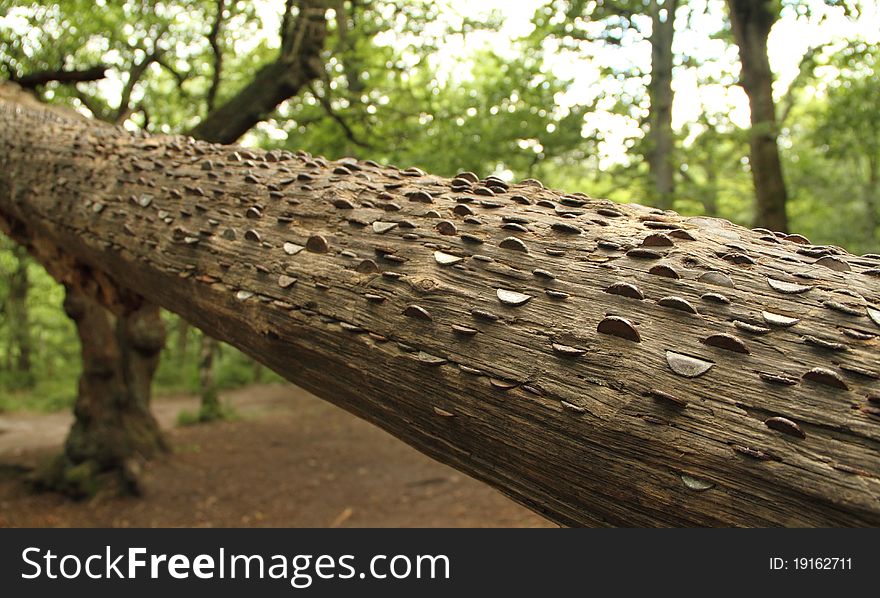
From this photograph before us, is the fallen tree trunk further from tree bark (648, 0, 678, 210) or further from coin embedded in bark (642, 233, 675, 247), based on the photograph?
tree bark (648, 0, 678, 210)

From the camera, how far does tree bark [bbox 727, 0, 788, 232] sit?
541 centimetres

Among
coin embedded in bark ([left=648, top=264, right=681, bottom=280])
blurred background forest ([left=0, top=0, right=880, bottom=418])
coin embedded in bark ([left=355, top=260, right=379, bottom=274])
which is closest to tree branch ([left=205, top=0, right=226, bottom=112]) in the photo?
blurred background forest ([left=0, top=0, right=880, bottom=418])

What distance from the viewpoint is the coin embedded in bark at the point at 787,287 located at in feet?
4.33

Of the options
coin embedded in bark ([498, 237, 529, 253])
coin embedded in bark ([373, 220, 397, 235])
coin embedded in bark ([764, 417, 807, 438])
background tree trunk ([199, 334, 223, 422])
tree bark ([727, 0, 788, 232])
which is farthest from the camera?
background tree trunk ([199, 334, 223, 422])

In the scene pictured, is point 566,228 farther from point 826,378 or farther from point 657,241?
point 826,378

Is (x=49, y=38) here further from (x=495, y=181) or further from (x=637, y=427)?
(x=637, y=427)

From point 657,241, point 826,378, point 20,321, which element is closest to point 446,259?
point 657,241

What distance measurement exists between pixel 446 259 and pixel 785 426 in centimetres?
95

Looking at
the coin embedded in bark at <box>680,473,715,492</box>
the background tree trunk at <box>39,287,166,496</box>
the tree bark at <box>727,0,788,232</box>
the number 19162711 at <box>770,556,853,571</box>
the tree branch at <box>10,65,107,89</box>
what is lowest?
the number 19162711 at <box>770,556,853,571</box>

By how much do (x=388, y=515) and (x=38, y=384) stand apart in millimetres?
16892

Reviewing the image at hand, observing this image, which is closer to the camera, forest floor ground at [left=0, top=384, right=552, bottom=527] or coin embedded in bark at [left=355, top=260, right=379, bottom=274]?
coin embedded in bark at [left=355, top=260, right=379, bottom=274]

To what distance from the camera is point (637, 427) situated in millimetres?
1182

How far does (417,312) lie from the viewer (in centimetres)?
157

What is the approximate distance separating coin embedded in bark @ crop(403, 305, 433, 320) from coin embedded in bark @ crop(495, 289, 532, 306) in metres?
0.20
